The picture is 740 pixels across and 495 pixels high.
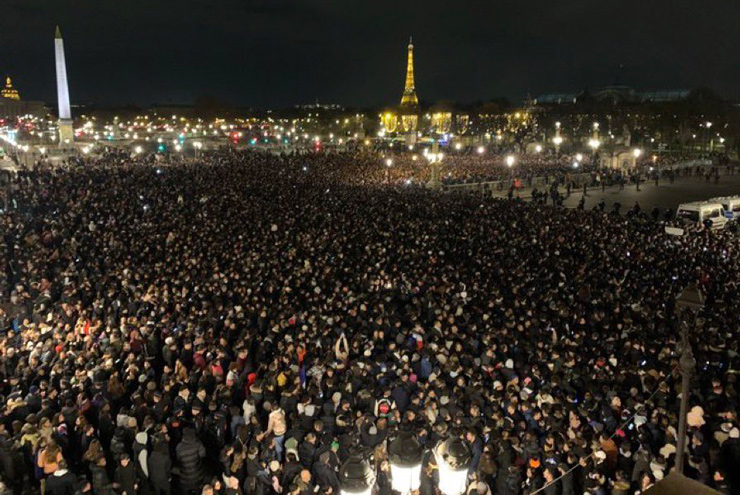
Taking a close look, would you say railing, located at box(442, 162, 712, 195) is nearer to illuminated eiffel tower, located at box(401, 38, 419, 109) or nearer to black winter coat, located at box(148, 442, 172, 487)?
black winter coat, located at box(148, 442, 172, 487)

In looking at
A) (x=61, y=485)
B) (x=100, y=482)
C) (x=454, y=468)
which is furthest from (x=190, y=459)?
(x=454, y=468)

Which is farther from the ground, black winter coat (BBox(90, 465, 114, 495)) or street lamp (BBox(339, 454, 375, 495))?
street lamp (BBox(339, 454, 375, 495))

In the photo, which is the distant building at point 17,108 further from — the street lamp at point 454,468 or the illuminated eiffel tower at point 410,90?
the street lamp at point 454,468

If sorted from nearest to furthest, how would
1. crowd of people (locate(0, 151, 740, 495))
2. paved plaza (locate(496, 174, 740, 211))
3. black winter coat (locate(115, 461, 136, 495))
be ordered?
black winter coat (locate(115, 461, 136, 495)) → crowd of people (locate(0, 151, 740, 495)) → paved plaza (locate(496, 174, 740, 211))

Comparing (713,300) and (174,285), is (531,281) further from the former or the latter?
(174,285)

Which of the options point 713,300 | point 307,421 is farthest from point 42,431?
point 713,300

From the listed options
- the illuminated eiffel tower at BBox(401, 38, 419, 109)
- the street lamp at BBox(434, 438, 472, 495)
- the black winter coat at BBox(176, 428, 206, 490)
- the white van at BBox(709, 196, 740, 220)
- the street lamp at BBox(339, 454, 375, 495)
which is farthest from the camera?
the illuminated eiffel tower at BBox(401, 38, 419, 109)

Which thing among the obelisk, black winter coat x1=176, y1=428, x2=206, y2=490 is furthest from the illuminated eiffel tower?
black winter coat x1=176, y1=428, x2=206, y2=490

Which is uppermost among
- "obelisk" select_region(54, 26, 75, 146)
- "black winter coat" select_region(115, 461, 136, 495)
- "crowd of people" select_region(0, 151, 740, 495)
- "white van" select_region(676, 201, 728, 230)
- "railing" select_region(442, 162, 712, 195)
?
"obelisk" select_region(54, 26, 75, 146)

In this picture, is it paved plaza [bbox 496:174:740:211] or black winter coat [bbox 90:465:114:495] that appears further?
paved plaza [bbox 496:174:740:211]

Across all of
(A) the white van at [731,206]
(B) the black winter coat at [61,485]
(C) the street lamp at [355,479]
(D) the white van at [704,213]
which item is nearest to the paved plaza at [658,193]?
(A) the white van at [731,206]
